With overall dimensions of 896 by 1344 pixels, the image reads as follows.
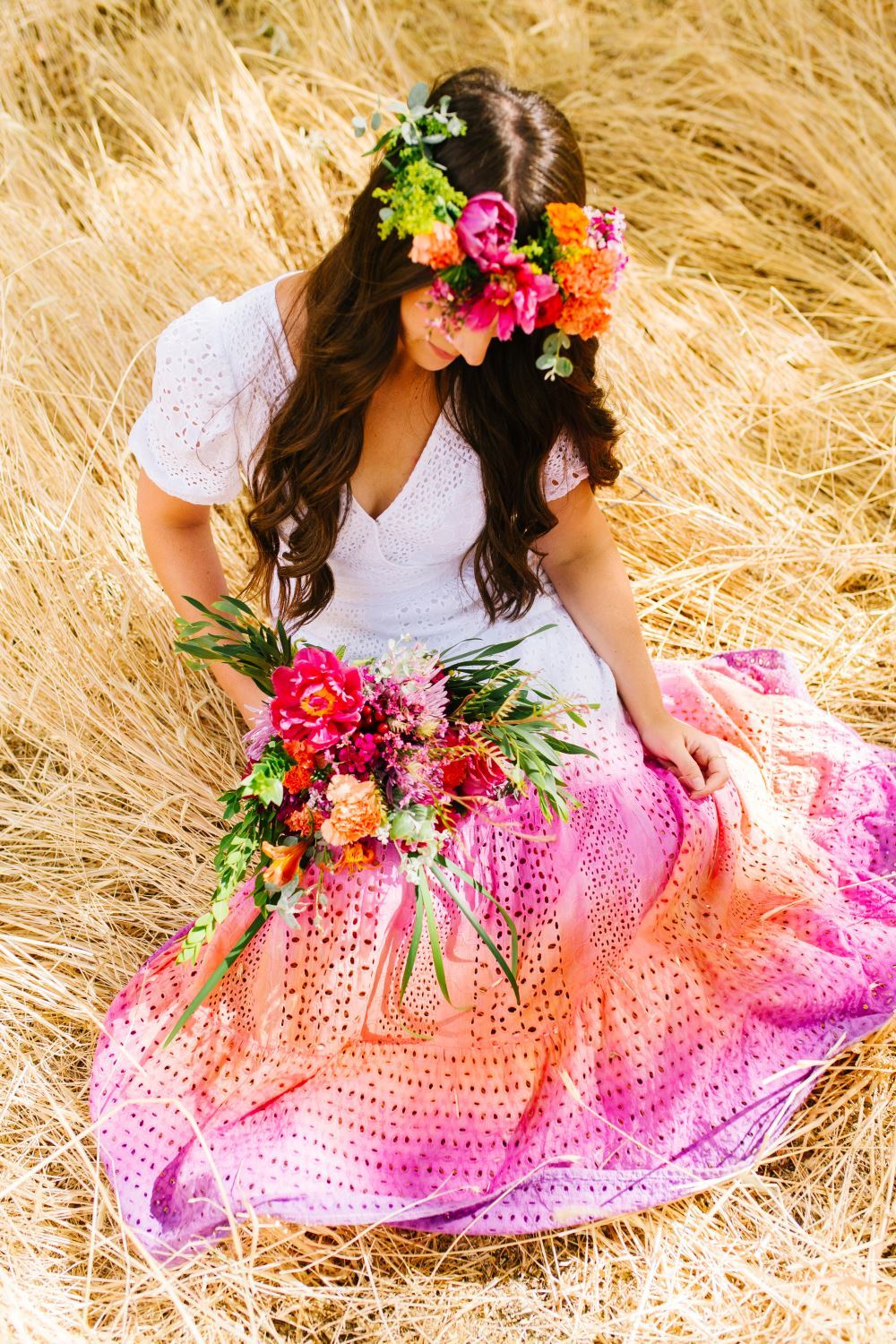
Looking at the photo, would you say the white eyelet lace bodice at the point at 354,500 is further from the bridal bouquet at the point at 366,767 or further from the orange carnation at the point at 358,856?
the orange carnation at the point at 358,856

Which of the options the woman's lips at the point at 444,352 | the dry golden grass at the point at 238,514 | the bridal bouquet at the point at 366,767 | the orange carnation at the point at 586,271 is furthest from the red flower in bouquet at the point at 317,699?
the dry golden grass at the point at 238,514

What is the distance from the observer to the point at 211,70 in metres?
3.22

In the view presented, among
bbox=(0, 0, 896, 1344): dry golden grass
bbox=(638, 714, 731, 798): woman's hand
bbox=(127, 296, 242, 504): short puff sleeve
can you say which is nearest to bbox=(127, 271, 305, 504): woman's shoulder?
bbox=(127, 296, 242, 504): short puff sleeve

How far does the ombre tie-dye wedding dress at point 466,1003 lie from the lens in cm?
155

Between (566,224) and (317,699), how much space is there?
24.5 inches

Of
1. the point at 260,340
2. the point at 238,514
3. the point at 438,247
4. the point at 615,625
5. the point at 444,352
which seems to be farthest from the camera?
the point at 238,514

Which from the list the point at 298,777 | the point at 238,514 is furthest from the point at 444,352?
the point at 238,514

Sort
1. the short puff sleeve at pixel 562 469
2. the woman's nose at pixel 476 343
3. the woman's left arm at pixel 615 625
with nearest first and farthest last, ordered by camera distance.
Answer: the woman's nose at pixel 476 343, the short puff sleeve at pixel 562 469, the woman's left arm at pixel 615 625

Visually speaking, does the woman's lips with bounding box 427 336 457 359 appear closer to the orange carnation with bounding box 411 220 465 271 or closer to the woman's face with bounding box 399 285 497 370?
the woman's face with bounding box 399 285 497 370

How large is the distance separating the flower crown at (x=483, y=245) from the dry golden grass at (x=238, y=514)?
4.31 ft

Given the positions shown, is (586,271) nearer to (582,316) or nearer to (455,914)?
(582,316)

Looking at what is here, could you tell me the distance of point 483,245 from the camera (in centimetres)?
124

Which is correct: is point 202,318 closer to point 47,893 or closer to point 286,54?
point 47,893

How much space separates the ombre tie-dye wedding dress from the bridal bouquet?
0.09 m
